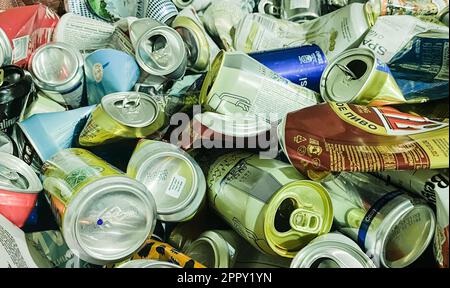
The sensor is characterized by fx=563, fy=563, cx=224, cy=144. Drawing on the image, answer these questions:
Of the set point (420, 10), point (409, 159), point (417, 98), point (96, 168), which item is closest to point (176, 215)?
point (96, 168)

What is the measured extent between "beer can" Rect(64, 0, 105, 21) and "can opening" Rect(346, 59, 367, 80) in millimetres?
731

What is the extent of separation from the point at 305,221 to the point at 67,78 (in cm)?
66

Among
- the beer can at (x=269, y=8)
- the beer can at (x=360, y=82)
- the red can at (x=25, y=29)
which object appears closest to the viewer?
the beer can at (x=360, y=82)

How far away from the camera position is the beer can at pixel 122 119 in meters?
1.13

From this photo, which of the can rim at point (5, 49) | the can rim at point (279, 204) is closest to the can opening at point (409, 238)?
the can rim at point (279, 204)

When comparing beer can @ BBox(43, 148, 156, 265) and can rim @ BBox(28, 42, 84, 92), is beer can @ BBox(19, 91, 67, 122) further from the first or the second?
beer can @ BBox(43, 148, 156, 265)

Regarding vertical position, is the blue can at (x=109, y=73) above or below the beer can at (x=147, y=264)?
above

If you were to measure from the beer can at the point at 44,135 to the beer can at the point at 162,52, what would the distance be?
20cm

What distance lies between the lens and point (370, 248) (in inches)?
38.0

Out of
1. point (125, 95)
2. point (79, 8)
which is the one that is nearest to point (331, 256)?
point (125, 95)

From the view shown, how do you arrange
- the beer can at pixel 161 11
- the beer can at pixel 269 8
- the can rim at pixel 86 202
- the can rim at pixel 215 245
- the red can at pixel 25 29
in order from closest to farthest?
the can rim at pixel 86 202, the can rim at pixel 215 245, the red can at pixel 25 29, the beer can at pixel 161 11, the beer can at pixel 269 8

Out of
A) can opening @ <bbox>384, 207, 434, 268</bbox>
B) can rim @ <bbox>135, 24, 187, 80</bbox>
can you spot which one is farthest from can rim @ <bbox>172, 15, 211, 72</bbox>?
can opening @ <bbox>384, 207, 434, 268</bbox>

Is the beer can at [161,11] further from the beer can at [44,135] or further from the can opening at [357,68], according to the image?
the can opening at [357,68]
